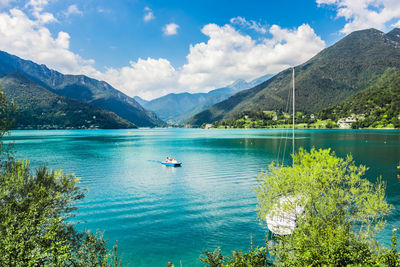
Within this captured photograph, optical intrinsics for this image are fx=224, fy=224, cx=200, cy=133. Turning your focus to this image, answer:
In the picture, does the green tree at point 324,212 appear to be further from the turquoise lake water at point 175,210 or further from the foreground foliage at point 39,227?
the foreground foliage at point 39,227

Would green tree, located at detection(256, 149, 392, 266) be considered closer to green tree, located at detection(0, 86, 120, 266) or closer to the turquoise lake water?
the turquoise lake water

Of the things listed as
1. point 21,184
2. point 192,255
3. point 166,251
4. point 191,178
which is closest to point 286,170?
point 192,255

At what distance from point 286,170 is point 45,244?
1864 centimetres

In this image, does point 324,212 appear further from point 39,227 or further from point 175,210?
point 175,210

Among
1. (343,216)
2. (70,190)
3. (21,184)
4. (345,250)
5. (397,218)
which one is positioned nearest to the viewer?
(345,250)

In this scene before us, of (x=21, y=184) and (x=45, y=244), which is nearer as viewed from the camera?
(x=45, y=244)

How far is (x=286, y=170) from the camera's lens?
20609mm

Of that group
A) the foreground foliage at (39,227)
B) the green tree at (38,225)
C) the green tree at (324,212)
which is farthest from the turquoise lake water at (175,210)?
the green tree at (324,212)

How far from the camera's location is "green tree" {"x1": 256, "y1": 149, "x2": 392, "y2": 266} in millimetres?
9617

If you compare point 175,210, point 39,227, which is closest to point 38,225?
point 39,227

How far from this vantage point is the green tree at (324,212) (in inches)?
379

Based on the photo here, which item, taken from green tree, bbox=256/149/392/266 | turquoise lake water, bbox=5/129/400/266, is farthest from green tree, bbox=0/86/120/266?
green tree, bbox=256/149/392/266

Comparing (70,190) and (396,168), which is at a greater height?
(70,190)

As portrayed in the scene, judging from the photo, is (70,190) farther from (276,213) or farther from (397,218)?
(397,218)
